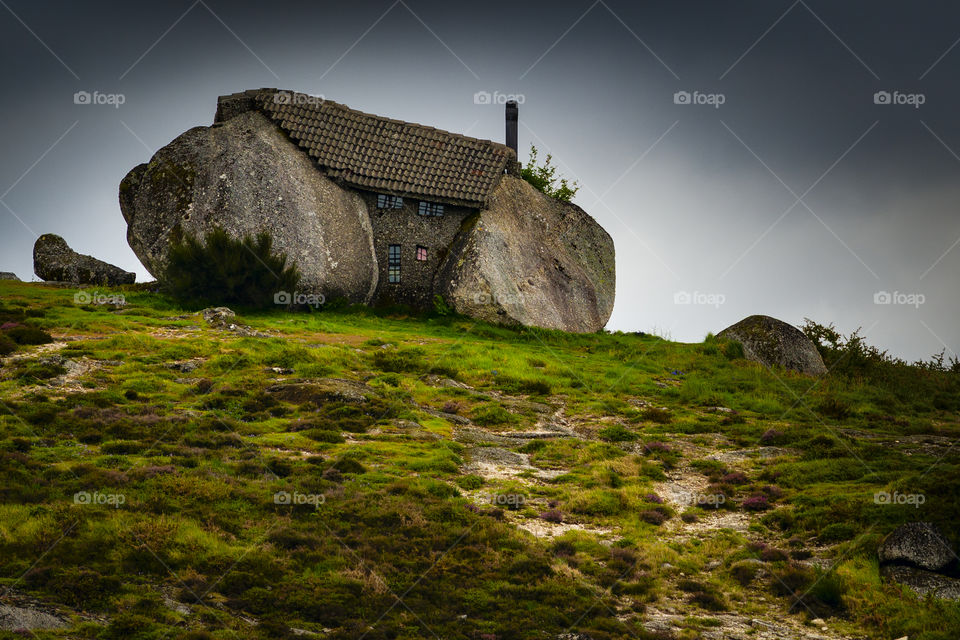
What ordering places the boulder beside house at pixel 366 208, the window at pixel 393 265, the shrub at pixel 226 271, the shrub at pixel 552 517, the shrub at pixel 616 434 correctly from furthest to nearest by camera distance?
the window at pixel 393 265
the boulder beside house at pixel 366 208
the shrub at pixel 226 271
the shrub at pixel 616 434
the shrub at pixel 552 517

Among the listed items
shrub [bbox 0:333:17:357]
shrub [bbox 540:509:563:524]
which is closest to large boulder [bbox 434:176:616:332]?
shrub [bbox 0:333:17:357]

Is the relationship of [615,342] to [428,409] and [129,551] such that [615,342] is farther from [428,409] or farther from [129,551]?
[129,551]

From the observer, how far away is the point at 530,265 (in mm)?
52906

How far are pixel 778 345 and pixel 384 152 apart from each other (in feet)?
78.3

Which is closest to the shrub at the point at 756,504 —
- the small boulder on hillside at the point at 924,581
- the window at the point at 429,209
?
the small boulder on hillside at the point at 924,581

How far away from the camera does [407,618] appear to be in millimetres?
16375

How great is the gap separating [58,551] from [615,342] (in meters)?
36.0

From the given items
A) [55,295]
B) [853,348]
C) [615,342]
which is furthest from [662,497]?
[55,295]

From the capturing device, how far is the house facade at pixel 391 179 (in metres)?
51.6

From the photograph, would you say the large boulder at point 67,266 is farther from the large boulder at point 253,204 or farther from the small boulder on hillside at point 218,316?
the small boulder on hillside at point 218,316

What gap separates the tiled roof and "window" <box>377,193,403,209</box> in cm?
74

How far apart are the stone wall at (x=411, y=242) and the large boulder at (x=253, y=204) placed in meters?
0.88

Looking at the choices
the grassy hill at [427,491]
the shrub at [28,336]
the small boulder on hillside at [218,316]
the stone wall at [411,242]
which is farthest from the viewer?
the stone wall at [411,242]

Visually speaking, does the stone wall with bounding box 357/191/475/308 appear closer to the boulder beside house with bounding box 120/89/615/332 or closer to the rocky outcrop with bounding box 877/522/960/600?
the boulder beside house with bounding box 120/89/615/332
